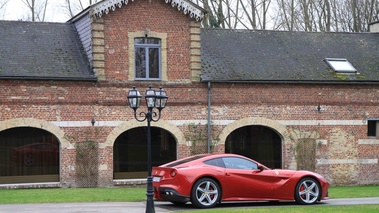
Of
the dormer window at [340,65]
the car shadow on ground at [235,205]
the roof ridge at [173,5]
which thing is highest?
the roof ridge at [173,5]

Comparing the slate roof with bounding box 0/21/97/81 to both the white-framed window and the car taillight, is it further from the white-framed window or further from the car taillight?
the car taillight

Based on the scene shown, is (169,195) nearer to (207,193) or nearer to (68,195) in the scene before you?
(207,193)

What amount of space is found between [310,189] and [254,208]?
2.13 meters

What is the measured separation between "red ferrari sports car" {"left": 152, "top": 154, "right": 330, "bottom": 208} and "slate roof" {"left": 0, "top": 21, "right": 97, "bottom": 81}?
27.2 ft

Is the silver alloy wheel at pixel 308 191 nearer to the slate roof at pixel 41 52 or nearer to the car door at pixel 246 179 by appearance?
the car door at pixel 246 179

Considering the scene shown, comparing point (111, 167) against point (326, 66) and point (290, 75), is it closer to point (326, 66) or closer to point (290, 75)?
point (290, 75)

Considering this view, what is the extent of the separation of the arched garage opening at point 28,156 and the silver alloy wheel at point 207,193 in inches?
356

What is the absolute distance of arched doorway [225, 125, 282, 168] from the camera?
1094 inches

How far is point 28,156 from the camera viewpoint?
82.3 ft

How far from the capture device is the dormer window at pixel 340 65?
2923cm

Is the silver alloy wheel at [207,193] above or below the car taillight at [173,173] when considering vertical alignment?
below

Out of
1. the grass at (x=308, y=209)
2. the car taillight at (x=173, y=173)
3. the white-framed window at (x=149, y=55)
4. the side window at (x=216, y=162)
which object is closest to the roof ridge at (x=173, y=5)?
the white-framed window at (x=149, y=55)

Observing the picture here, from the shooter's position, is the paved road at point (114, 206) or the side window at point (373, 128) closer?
the paved road at point (114, 206)

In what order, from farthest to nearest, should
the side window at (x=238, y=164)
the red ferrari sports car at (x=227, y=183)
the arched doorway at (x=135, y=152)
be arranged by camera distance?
the arched doorway at (x=135, y=152)
the side window at (x=238, y=164)
the red ferrari sports car at (x=227, y=183)
